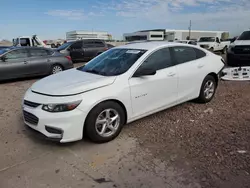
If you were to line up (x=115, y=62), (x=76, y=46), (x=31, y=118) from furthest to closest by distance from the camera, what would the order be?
(x=76, y=46) < (x=115, y=62) < (x=31, y=118)

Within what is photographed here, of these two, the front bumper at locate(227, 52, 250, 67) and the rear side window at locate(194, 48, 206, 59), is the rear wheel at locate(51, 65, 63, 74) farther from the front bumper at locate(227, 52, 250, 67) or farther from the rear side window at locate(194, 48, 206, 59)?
the front bumper at locate(227, 52, 250, 67)

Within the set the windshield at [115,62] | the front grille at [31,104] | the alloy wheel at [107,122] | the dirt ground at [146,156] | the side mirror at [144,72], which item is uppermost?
the windshield at [115,62]

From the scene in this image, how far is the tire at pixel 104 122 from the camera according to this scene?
10.6ft

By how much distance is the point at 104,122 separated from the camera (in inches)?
134

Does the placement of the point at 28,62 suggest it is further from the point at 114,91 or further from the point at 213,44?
the point at 213,44

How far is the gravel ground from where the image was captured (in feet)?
8.94

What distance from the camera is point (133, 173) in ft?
9.04

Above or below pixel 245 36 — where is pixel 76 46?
below

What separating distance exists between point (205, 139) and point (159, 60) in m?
1.66

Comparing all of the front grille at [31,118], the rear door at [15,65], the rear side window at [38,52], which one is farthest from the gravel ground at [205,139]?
the rear side window at [38,52]

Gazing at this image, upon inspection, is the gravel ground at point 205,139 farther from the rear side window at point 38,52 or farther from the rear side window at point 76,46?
the rear side window at point 76,46

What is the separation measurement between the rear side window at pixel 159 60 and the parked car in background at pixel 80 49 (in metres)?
10.5

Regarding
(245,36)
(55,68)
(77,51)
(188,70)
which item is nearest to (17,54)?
(55,68)

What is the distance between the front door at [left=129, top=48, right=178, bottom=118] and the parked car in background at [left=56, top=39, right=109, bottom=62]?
10.6 meters
